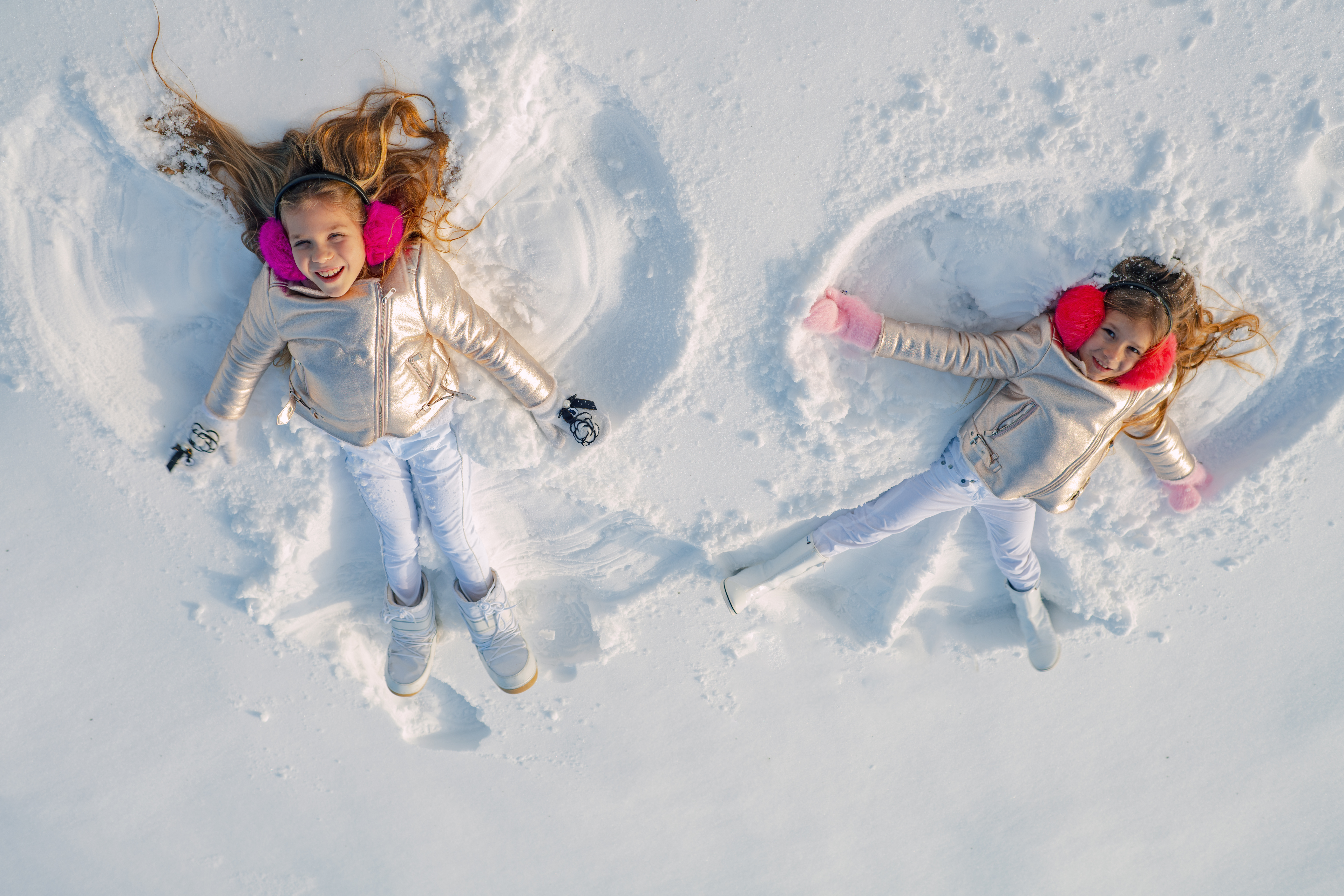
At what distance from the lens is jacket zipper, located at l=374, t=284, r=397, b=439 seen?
5.12 feet

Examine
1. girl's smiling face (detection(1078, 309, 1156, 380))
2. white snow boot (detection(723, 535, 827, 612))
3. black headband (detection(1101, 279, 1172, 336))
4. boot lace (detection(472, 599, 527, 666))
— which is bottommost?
boot lace (detection(472, 599, 527, 666))

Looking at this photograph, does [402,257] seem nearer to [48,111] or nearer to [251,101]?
[251,101]

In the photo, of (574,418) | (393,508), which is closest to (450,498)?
(393,508)

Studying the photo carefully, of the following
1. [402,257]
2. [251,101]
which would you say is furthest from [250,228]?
[402,257]

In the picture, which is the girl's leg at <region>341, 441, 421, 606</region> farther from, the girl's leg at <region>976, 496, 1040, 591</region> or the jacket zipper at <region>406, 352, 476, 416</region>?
the girl's leg at <region>976, 496, 1040, 591</region>

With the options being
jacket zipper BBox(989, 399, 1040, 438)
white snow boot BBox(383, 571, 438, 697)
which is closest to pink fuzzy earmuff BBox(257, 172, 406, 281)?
white snow boot BBox(383, 571, 438, 697)

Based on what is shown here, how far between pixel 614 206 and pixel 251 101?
2.84 ft

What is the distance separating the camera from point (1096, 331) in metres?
1.64

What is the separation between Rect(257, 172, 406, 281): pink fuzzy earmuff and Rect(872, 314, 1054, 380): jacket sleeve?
3.77ft

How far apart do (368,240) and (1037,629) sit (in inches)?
84.4

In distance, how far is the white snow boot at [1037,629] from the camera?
2104mm

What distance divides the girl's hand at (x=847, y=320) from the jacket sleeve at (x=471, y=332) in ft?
2.27

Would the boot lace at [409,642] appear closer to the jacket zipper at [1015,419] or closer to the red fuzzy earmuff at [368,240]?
the red fuzzy earmuff at [368,240]

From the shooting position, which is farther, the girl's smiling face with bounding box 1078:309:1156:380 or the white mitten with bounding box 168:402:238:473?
the white mitten with bounding box 168:402:238:473
